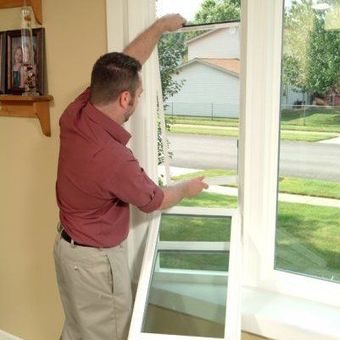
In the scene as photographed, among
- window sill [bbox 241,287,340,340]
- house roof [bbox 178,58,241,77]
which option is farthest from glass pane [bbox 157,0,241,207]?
window sill [bbox 241,287,340,340]

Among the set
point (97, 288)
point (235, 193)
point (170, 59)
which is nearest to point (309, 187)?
point (235, 193)

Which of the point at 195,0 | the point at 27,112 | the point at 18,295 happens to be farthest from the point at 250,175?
the point at 18,295

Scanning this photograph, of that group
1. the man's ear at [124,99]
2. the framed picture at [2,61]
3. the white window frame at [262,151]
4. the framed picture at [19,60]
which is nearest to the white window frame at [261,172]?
the white window frame at [262,151]

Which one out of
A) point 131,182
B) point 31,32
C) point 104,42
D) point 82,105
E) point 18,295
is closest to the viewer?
point 131,182

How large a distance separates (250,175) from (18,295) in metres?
1.42

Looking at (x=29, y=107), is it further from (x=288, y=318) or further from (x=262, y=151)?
(x=288, y=318)

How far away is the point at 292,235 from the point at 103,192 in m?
0.72

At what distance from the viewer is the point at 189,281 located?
72.6 inches

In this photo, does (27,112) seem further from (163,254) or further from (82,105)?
(163,254)

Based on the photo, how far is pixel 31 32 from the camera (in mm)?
1985

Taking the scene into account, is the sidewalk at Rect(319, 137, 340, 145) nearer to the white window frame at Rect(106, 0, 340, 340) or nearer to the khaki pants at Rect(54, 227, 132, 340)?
the white window frame at Rect(106, 0, 340, 340)

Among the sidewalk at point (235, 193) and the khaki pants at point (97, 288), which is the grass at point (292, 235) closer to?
the sidewalk at point (235, 193)

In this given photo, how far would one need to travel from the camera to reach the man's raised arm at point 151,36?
5.38 ft

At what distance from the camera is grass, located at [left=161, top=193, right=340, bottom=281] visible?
1.65 meters
